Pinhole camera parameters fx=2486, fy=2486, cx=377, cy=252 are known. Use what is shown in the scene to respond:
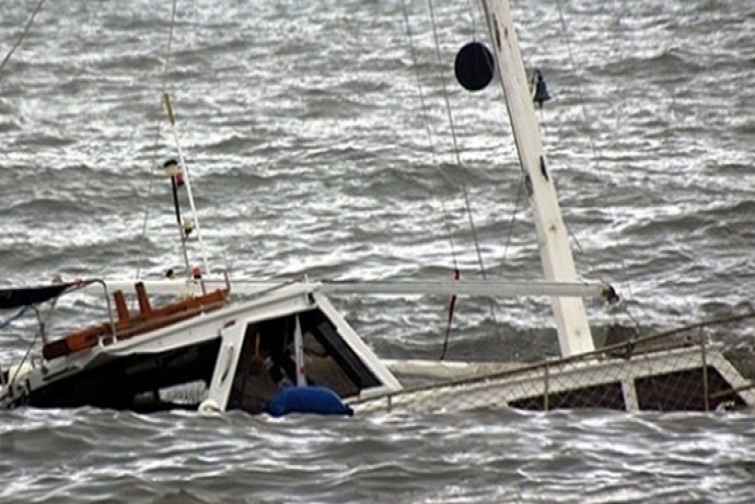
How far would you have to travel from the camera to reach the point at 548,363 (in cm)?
1992

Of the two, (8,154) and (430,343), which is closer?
(430,343)

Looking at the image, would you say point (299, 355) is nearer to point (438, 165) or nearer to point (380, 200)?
point (380, 200)

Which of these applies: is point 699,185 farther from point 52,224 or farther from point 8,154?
point 8,154

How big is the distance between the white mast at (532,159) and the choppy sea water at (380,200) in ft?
9.64

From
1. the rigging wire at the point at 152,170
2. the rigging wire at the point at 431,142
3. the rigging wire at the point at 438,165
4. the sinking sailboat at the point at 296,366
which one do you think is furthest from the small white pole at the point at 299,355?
the rigging wire at the point at 431,142

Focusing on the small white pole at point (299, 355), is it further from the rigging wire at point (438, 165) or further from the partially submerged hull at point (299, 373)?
the rigging wire at point (438, 165)

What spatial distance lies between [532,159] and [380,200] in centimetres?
1197

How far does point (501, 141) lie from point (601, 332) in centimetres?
1210

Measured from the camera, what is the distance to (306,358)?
68.0 ft

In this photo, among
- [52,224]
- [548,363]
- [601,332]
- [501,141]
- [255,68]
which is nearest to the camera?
[548,363]

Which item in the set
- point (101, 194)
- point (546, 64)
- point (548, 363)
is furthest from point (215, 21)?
point (548, 363)

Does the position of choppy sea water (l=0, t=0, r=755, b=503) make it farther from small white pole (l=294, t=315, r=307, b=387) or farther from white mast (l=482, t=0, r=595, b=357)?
white mast (l=482, t=0, r=595, b=357)

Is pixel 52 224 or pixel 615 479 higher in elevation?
pixel 52 224

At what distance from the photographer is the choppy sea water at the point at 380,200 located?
17.5 meters
